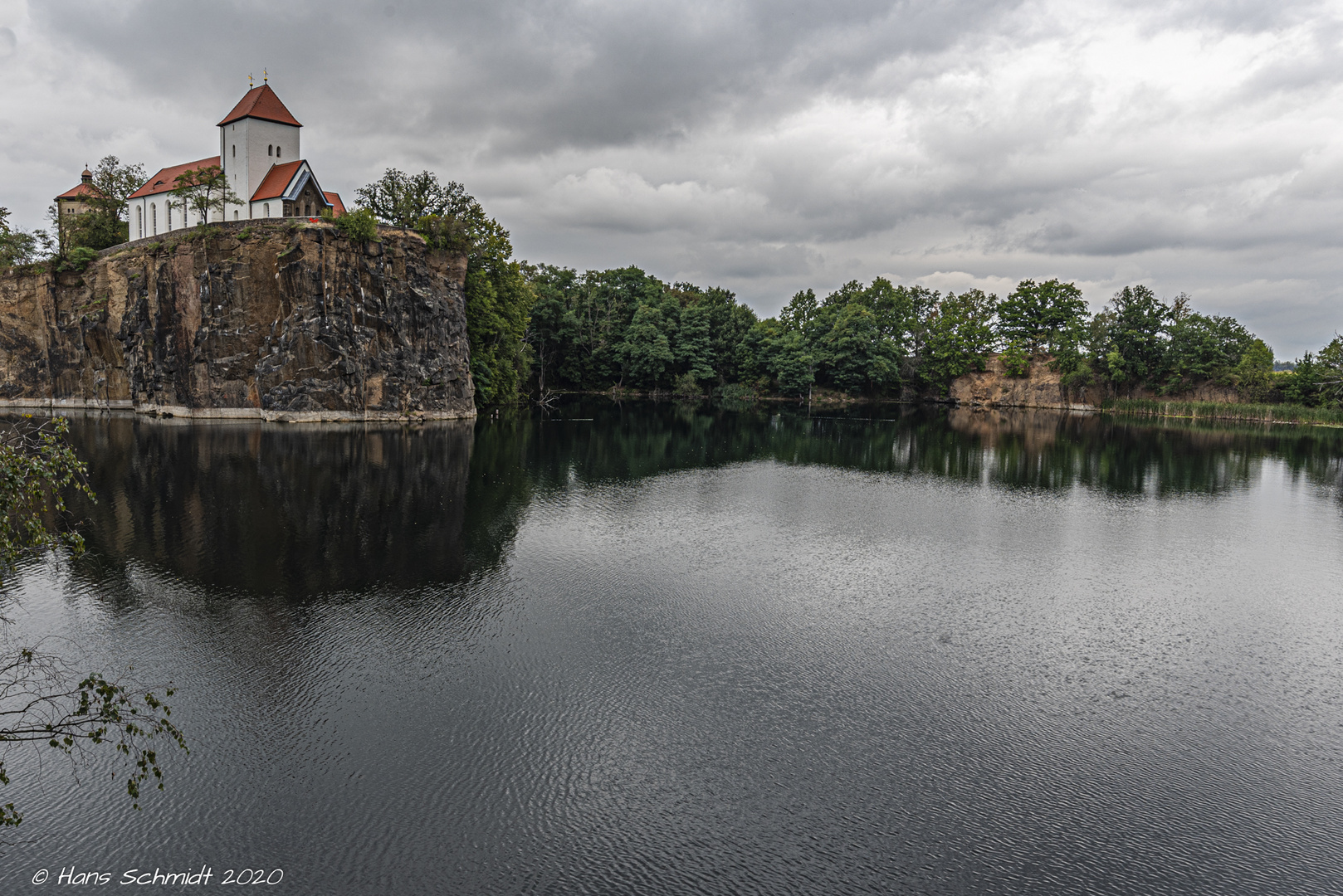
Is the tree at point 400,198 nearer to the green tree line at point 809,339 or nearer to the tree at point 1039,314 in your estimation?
the green tree line at point 809,339

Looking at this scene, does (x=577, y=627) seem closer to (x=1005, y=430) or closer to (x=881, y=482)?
(x=881, y=482)

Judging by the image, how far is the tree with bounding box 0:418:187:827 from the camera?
18.8 feet

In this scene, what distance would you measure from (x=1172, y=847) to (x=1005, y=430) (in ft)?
198

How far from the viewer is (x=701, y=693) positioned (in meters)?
12.6

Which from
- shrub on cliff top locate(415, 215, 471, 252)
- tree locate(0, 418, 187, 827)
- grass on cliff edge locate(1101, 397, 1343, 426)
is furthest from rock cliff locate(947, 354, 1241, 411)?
tree locate(0, 418, 187, 827)

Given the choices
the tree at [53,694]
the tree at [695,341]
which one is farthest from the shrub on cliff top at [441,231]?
the tree at [695,341]

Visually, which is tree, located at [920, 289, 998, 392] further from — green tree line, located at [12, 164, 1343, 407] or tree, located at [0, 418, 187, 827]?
tree, located at [0, 418, 187, 827]

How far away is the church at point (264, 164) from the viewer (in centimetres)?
5719

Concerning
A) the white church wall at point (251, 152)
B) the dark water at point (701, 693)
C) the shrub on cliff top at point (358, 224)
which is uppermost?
the white church wall at point (251, 152)

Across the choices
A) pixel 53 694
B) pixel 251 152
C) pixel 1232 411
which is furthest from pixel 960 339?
pixel 53 694

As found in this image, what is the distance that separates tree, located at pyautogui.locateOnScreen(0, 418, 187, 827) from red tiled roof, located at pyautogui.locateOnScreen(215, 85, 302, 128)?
4991 cm

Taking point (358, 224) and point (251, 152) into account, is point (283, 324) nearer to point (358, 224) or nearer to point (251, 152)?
point (358, 224)

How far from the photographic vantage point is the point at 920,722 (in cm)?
1184

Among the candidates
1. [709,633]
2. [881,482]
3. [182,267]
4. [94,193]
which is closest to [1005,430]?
[881,482]
